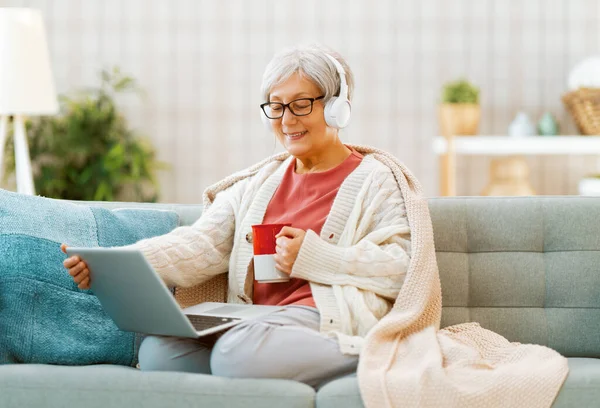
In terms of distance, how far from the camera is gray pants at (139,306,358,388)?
1768mm

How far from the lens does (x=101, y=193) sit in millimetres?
4305

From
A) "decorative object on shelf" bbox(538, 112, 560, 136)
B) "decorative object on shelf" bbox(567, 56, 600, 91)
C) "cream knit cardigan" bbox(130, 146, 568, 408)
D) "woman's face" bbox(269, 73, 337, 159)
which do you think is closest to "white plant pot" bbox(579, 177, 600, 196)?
"decorative object on shelf" bbox(538, 112, 560, 136)

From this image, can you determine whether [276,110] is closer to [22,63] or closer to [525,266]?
[525,266]

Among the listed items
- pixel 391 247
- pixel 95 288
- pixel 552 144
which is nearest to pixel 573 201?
pixel 391 247

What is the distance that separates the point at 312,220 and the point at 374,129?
8.26 feet

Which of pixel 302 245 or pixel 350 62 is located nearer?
pixel 302 245

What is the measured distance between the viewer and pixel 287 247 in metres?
1.94

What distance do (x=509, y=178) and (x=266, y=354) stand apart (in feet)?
9.00

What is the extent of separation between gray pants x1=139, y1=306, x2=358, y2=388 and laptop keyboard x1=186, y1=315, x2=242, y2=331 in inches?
1.6

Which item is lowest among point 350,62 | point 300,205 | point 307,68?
point 300,205

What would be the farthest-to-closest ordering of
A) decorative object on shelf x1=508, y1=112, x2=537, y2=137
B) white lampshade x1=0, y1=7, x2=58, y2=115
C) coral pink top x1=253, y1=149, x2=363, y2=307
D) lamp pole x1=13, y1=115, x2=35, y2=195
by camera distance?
decorative object on shelf x1=508, y1=112, x2=537, y2=137, lamp pole x1=13, y1=115, x2=35, y2=195, white lampshade x1=0, y1=7, x2=58, y2=115, coral pink top x1=253, y1=149, x2=363, y2=307

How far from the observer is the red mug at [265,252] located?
1.94m

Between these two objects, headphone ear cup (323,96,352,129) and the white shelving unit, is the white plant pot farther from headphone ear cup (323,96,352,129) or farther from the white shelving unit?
headphone ear cup (323,96,352,129)

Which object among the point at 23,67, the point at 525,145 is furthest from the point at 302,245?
the point at 525,145
